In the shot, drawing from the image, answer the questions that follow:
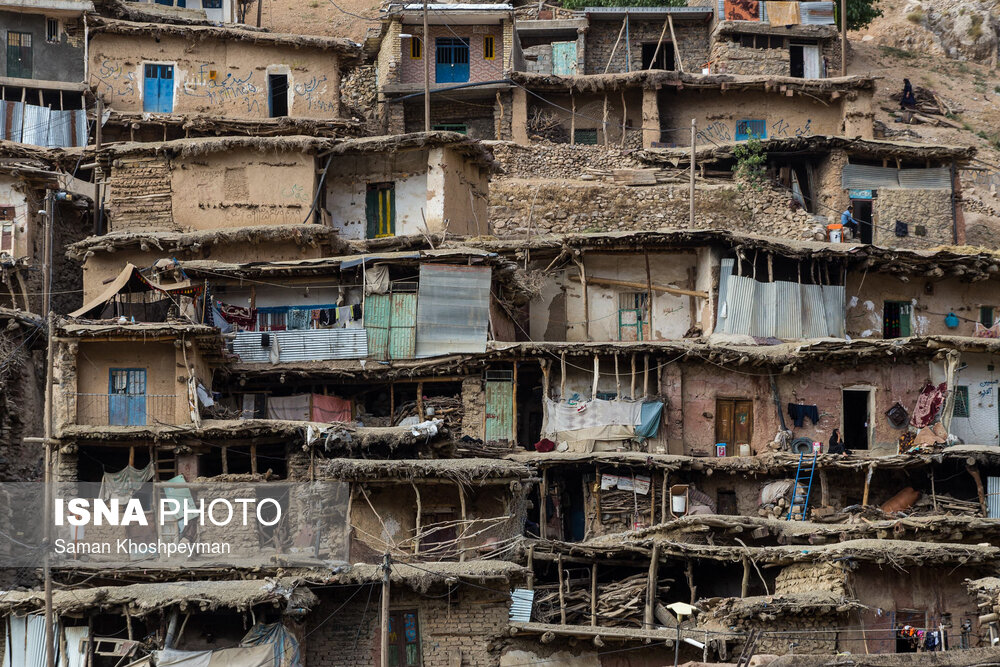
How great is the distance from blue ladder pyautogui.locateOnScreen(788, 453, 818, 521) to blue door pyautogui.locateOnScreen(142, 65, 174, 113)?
18.4 meters

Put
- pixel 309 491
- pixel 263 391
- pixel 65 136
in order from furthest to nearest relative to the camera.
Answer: pixel 65 136 → pixel 263 391 → pixel 309 491

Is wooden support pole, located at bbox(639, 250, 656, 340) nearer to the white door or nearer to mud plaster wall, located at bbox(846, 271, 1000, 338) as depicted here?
mud plaster wall, located at bbox(846, 271, 1000, 338)

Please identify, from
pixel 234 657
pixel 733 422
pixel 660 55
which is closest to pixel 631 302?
pixel 733 422

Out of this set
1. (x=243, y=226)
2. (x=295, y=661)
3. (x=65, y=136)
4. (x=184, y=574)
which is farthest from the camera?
(x=65, y=136)

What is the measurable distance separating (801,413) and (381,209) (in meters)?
10.8

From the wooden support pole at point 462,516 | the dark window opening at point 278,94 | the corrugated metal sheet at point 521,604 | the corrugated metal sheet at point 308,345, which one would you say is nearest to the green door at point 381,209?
the corrugated metal sheet at point 308,345

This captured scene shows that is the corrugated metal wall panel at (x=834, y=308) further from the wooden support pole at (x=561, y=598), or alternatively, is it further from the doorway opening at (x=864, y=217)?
the wooden support pole at (x=561, y=598)

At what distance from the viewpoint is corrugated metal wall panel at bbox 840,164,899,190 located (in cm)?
4056

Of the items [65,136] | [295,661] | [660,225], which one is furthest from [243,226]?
[295,661]

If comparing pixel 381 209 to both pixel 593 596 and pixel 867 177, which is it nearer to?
pixel 867 177

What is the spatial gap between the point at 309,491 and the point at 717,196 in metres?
15.5

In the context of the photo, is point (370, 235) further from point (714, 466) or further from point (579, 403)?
point (714, 466)

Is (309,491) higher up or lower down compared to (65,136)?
lower down

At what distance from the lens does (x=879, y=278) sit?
120 ft
